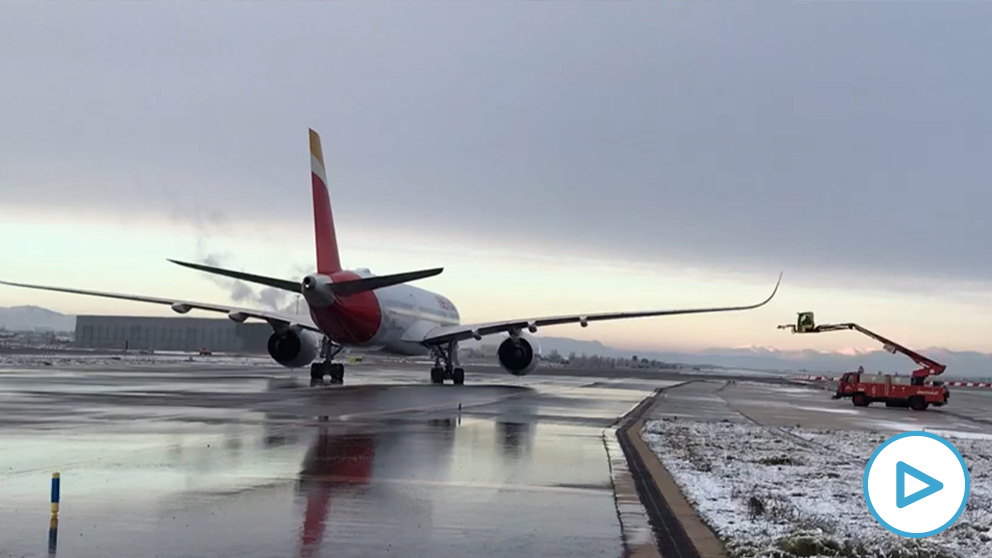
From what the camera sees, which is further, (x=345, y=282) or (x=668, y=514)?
(x=345, y=282)

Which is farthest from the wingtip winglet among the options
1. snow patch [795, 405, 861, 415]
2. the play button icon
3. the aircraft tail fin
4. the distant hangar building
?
the distant hangar building

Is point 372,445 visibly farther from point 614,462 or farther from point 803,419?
point 803,419

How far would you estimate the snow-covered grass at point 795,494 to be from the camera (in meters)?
8.34

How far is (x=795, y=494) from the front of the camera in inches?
451

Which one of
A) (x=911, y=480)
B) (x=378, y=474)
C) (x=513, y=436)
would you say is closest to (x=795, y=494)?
(x=378, y=474)

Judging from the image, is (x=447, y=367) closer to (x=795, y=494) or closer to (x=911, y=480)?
(x=795, y=494)

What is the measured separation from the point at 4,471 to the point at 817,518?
29.4 ft

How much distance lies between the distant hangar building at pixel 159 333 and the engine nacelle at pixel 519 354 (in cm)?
10159

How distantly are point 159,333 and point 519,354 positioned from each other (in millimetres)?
115514

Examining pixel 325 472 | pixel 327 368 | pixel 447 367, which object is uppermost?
pixel 447 367

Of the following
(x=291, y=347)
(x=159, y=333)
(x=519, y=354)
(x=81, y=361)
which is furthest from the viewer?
(x=159, y=333)

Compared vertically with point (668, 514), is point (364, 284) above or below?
above

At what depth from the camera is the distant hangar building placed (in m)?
143

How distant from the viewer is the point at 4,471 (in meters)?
11.8
